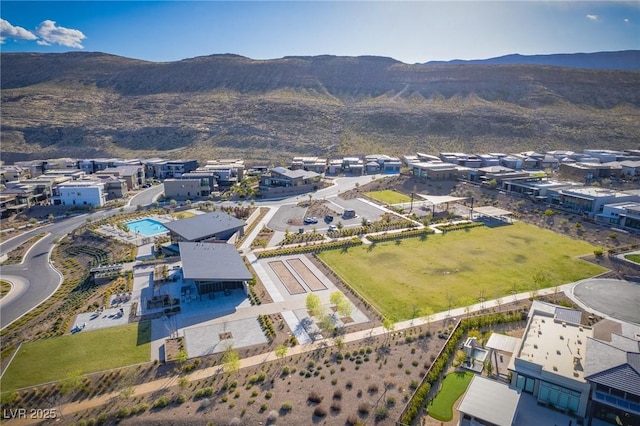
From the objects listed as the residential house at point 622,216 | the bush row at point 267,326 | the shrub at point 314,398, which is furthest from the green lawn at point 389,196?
the shrub at point 314,398

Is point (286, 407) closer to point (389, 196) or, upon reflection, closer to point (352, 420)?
point (352, 420)

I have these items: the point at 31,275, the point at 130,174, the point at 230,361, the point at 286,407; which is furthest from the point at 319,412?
the point at 130,174

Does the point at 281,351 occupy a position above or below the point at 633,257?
below

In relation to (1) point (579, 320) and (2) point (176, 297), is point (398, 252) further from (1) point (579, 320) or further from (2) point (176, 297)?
(2) point (176, 297)

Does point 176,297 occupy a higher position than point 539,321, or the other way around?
point 539,321

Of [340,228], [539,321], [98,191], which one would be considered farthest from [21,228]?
[539,321]

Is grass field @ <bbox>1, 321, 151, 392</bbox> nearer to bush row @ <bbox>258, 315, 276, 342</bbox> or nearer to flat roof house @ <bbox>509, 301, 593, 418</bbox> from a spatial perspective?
bush row @ <bbox>258, 315, 276, 342</bbox>
